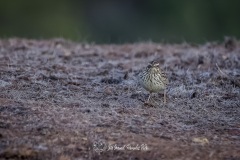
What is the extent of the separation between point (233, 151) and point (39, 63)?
18.7 feet

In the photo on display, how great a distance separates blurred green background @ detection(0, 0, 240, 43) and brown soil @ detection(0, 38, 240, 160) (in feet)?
51.5

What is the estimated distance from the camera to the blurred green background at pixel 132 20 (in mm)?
32156

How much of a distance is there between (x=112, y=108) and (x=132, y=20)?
23314 millimetres

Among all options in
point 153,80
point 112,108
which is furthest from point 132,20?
point 112,108

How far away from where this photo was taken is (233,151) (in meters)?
10.0

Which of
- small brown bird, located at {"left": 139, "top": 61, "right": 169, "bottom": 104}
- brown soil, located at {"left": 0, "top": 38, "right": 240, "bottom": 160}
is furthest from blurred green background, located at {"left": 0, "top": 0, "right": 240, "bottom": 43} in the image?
small brown bird, located at {"left": 139, "top": 61, "right": 169, "bottom": 104}

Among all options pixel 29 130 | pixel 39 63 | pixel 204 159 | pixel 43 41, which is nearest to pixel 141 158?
pixel 204 159

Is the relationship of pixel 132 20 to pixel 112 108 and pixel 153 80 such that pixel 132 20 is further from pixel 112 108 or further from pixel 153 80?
pixel 112 108

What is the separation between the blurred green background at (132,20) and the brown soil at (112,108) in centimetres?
1571

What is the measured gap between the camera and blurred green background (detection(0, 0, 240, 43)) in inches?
1266

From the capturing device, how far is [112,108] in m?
11.4

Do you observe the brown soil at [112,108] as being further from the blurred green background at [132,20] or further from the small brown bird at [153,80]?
the blurred green background at [132,20]

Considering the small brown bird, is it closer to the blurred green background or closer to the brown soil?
the brown soil

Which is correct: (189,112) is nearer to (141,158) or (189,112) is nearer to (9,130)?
(141,158)
